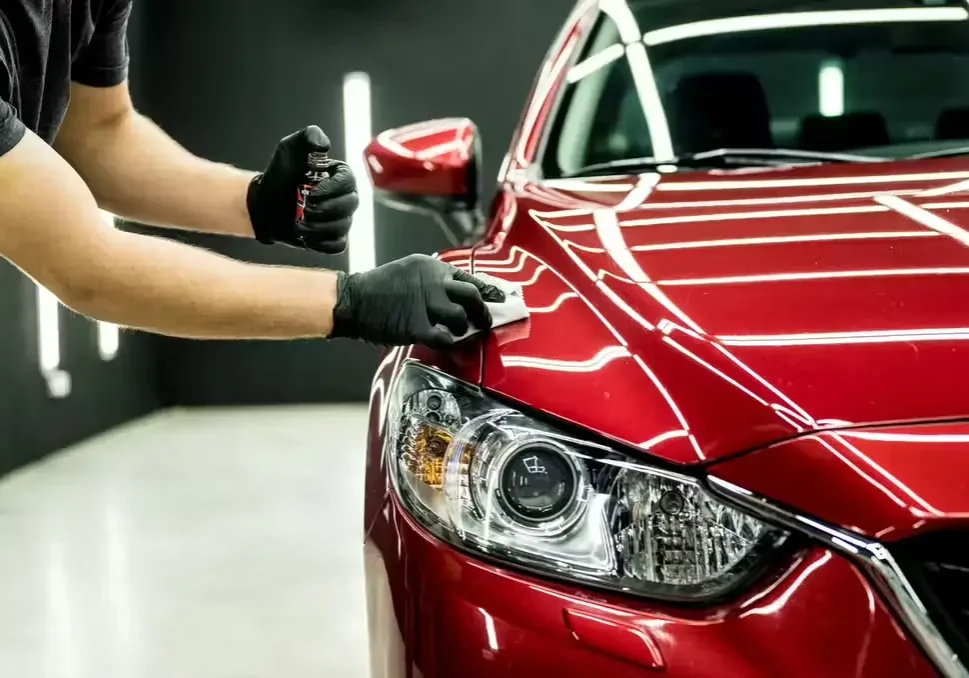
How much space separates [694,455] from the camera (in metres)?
0.80

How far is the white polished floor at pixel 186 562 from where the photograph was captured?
Result: 215cm

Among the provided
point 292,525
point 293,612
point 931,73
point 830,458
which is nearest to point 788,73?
point 931,73

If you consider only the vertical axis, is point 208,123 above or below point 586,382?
above

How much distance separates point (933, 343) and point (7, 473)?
371cm

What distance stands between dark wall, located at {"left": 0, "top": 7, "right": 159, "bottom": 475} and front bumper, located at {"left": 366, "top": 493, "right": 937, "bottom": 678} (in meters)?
3.43

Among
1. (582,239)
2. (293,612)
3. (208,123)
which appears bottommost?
(293,612)

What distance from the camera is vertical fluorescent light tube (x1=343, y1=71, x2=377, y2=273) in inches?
202

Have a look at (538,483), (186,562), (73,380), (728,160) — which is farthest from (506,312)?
(73,380)

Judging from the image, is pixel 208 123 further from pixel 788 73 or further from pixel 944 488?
pixel 944 488

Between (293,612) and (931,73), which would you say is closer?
(931,73)

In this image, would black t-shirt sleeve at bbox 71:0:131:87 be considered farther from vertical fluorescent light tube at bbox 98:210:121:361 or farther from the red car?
vertical fluorescent light tube at bbox 98:210:121:361

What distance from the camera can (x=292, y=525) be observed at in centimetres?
304

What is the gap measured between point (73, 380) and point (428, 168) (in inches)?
126

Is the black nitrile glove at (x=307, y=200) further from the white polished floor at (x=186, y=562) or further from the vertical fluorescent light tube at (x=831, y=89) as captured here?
the white polished floor at (x=186, y=562)
